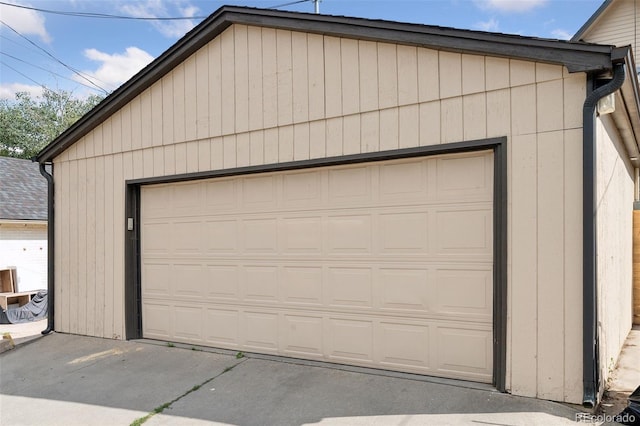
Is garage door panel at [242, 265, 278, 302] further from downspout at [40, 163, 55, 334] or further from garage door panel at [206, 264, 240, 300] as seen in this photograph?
downspout at [40, 163, 55, 334]

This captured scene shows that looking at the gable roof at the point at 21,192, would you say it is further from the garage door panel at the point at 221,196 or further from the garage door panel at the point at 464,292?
the garage door panel at the point at 464,292

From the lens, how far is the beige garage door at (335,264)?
399 cm

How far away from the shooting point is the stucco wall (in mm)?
3717

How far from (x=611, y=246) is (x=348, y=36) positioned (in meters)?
3.39

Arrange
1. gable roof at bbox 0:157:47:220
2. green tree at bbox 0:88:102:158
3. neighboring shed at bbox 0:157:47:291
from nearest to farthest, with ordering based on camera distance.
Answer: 1. neighboring shed at bbox 0:157:47:291
2. gable roof at bbox 0:157:47:220
3. green tree at bbox 0:88:102:158

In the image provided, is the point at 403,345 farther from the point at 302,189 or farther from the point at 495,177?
the point at 302,189

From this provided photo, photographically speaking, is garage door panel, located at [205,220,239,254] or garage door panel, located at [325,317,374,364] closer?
garage door panel, located at [325,317,374,364]

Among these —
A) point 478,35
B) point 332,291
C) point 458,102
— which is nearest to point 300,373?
point 332,291

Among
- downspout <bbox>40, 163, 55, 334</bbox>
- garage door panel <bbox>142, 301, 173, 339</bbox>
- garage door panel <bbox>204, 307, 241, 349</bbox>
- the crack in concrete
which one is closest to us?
the crack in concrete

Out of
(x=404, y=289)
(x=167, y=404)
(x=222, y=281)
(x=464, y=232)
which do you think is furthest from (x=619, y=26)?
(x=167, y=404)

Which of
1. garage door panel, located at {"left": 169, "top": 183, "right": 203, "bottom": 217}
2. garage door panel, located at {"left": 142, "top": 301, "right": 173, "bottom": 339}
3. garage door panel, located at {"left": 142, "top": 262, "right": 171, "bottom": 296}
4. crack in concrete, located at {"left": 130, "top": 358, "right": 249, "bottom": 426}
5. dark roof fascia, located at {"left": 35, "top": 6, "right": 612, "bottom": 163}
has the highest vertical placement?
dark roof fascia, located at {"left": 35, "top": 6, "right": 612, "bottom": 163}

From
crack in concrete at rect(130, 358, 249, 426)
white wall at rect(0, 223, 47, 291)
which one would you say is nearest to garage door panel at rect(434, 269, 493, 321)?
crack in concrete at rect(130, 358, 249, 426)

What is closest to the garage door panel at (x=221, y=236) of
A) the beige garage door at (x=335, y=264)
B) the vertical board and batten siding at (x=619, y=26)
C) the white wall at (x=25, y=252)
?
the beige garage door at (x=335, y=264)

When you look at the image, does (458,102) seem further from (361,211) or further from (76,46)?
(76,46)
